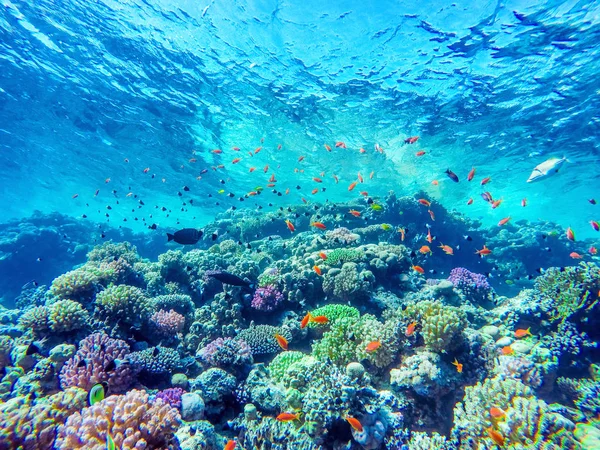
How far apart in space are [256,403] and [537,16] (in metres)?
17.1

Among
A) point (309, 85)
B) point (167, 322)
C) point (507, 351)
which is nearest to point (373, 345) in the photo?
point (507, 351)

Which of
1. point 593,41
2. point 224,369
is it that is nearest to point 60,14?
point 224,369

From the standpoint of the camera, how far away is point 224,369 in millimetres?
5918

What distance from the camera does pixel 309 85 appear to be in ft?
56.9

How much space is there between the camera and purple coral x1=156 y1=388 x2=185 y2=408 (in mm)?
4718

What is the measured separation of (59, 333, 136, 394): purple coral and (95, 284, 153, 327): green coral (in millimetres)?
1295

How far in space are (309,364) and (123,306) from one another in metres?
4.85

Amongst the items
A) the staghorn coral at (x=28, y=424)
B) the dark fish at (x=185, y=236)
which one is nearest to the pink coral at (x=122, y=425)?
the staghorn coral at (x=28, y=424)

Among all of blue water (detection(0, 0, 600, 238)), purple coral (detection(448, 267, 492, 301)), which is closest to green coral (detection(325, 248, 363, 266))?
purple coral (detection(448, 267, 492, 301))

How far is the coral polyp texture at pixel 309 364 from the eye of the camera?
4105 millimetres

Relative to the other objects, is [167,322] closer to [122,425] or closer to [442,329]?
[122,425]

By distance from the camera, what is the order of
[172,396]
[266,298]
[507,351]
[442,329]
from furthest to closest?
[266,298] → [507,351] → [442,329] → [172,396]

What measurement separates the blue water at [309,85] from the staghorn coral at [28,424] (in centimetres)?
1569

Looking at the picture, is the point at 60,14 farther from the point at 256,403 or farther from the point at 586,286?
the point at 586,286
